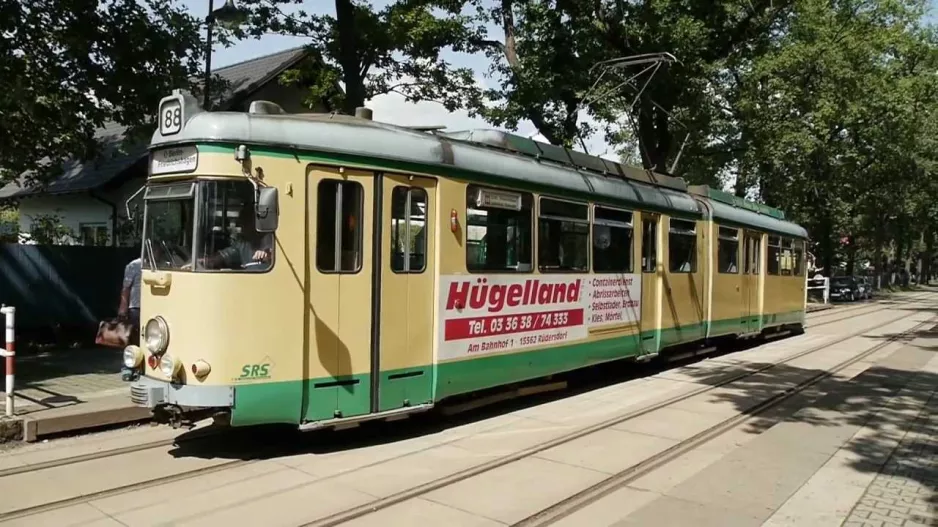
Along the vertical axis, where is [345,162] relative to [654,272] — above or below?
above

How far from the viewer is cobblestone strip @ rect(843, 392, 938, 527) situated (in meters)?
5.49

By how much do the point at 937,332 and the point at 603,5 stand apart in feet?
43.8

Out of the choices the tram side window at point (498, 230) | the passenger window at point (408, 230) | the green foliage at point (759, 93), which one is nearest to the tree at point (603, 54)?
the green foliage at point (759, 93)

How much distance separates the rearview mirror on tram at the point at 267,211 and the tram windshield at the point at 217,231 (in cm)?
27

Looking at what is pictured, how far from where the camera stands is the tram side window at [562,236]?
29.3 ft

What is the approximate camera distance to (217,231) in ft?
20.5

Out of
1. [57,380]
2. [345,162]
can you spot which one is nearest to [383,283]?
[345,162]

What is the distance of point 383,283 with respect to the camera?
6.97 metres

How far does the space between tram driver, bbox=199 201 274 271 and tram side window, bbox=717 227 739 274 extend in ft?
33.2

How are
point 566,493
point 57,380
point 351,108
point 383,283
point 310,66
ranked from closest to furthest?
point 566,493
point 383,283
point 57,380
point 351,108
point 310,66

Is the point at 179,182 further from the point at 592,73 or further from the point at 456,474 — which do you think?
the point at 592,73

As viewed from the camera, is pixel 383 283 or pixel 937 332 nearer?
pixel 383 283

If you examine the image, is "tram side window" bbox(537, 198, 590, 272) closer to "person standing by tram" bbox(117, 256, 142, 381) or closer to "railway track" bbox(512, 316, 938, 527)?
"railway track" bbox(512, 316, 938, 527)

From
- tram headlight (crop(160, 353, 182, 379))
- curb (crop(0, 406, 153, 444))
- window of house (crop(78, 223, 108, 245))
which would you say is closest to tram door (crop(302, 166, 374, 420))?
tram headlight (crop(160, 353, 182, 379))
